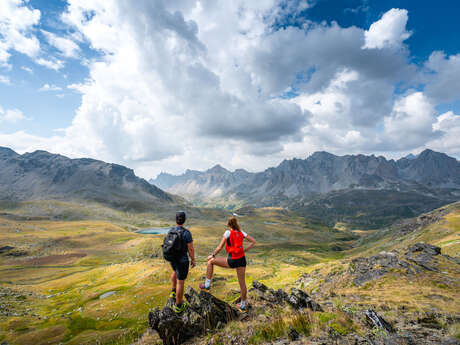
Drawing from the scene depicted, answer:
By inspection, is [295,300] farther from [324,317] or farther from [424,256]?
[424,256]

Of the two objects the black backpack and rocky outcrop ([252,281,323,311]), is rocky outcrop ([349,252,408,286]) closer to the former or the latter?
rocky outcrop ([252,281,323,311])

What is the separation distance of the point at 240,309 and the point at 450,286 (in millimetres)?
16293

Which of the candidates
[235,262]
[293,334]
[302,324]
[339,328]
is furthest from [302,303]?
[235,262]

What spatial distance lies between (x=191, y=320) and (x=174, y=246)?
3.62m

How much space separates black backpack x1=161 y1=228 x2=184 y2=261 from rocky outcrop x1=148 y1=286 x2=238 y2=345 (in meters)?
2.69

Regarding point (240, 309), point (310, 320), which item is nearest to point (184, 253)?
point (240, 309)

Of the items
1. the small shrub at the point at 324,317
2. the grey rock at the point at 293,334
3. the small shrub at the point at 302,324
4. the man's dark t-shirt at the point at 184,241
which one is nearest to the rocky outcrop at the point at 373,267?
the small shrub at the point at 324,317

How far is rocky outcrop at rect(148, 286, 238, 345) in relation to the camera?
9711 millimetres

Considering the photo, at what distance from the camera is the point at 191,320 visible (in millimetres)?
10008

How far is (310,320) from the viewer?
346 inches

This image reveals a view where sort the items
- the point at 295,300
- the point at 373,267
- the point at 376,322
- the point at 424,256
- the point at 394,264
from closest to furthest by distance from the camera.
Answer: the point at 376,322, the point at 295,300, the point at 394,264, the point at 373,267, the point at 424,256

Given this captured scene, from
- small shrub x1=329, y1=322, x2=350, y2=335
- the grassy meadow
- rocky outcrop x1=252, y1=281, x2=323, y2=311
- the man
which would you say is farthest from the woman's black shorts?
the grassy meadow

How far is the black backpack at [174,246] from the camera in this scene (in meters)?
9.94

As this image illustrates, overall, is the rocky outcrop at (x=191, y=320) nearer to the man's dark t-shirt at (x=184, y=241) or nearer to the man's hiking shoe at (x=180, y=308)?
the man's hiking shoe at (x=180, y=308)
